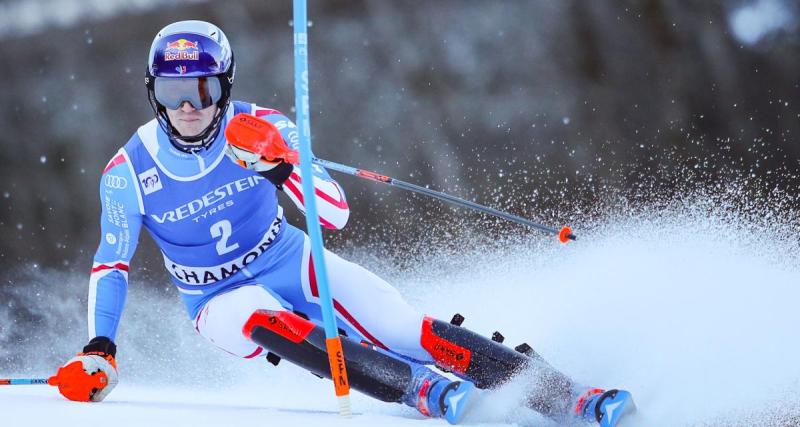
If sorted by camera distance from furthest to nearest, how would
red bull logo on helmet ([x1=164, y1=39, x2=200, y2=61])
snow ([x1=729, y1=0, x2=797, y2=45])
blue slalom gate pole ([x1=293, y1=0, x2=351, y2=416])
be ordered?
snow ([x1=729, y1=0, x2=797, y2=45])
red bull logo on helmet ([x1=164, y1=39, x2=200, y2=61])
blue slalom gate pole ([x1=293, y1=0, x2=351, y2=416])

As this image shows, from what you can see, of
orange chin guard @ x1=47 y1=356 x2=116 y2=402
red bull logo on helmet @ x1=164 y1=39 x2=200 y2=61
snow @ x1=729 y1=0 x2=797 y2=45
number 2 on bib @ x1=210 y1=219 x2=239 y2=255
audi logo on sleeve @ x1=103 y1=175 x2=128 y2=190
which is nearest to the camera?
orange chin guard @ x1=47 y1=356 x2=116 y2=402

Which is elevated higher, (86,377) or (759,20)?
(759,20)

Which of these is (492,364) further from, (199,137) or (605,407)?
(199,137)

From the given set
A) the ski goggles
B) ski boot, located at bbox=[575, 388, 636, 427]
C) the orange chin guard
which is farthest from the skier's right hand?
ski boot, located at bbox=[575, 388, 636, 427]

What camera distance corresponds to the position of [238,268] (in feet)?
10.3

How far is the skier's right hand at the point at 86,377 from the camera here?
8.50ft

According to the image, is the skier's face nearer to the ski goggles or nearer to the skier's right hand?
the ski goggles

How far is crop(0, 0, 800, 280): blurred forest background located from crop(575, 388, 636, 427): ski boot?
2.37 metres

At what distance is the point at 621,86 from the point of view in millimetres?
4797

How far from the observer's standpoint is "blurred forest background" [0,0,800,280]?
466 centimetres

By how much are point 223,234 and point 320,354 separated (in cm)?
74

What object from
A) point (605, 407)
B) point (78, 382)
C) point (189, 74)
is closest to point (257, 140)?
point (189, 74)

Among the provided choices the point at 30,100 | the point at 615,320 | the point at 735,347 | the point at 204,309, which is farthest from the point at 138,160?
the point at 30,100

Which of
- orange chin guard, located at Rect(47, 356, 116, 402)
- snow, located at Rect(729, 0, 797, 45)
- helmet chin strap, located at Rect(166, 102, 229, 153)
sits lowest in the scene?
orange chin guard, located at Rect(47, 356, 116, 402)
